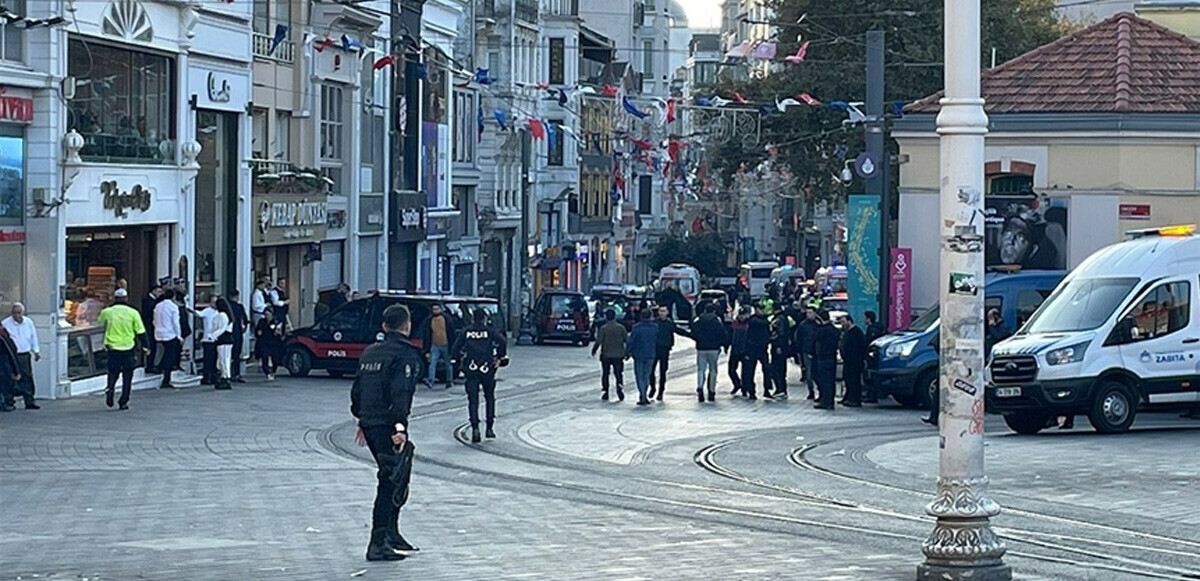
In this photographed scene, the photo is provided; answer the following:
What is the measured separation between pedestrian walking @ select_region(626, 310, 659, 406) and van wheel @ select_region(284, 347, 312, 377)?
754cm

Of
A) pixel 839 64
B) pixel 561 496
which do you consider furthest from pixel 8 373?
pixel 839 64

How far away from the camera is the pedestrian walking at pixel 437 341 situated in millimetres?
33844

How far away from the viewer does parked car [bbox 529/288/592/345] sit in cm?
5431

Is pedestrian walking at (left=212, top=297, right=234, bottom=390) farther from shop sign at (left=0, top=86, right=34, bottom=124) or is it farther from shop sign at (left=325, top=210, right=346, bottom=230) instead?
shop sign at (left=325, top=210, right=346, bottom=230)

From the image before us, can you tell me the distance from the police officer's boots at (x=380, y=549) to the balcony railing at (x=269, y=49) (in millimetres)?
28574

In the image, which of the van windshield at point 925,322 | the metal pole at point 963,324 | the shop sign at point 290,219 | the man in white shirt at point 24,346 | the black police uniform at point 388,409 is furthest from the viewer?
the shop sign at point 290,219

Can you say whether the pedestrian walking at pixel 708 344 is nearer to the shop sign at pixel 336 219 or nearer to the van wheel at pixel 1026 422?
the van wheel at pixel 1026 422

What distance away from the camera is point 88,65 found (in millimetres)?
30812

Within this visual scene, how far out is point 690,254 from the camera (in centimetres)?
10775

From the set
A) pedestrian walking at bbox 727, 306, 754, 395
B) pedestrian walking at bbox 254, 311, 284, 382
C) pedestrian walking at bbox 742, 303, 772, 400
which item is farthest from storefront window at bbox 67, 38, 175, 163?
pedestrian walking at bbox 742, 303, 772, 400

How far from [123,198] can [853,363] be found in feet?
39.7

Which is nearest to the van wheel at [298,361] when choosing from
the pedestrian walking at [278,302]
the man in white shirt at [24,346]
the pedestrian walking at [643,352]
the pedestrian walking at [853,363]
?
the pedestrian walking at [278,302]

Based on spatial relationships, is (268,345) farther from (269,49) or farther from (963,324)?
(963,324)

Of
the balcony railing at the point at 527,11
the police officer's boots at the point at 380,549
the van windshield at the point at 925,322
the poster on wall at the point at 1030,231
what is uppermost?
the balcony railing at the point at 527,11
